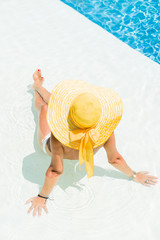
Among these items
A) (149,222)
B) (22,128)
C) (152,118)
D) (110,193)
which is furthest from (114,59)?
(149,222)

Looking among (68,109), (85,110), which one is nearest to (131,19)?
(68,109)

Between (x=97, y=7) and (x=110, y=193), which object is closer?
(x=110, y=193)

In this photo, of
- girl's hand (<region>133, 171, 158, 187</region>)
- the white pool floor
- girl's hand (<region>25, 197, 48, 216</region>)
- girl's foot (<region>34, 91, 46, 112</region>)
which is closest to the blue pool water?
the white pool floor

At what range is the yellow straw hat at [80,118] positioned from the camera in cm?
162

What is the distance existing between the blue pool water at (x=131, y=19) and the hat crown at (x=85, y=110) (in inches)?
128

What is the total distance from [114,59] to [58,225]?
2.17 metres

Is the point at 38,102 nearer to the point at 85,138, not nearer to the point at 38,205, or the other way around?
the point at 38,205

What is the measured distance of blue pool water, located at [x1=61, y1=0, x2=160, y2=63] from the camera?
4.67 m

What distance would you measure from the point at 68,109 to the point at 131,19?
12.1 feet

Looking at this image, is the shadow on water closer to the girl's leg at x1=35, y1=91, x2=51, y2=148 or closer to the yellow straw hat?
the girl's leg at x1=35, y1=91, x2=51, y2=148

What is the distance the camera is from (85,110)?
5.10 feet

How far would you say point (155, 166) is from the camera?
9.02 ft

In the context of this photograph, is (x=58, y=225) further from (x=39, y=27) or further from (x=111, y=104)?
(x=39, y=27)

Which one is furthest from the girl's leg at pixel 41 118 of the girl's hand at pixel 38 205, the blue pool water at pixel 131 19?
the blue pool water at pixel 131 19
